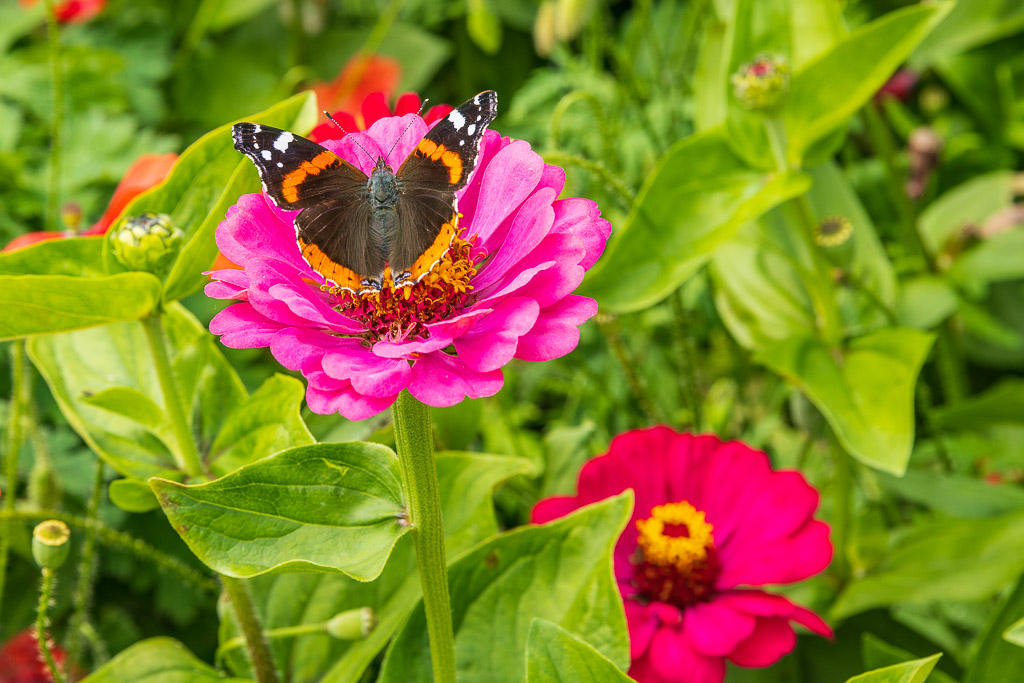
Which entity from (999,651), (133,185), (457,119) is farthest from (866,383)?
(133,185)

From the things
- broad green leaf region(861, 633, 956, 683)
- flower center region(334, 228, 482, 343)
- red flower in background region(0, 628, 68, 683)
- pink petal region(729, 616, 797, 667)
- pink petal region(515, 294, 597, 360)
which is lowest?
broad green leaf region(861, 633, 956, 683)

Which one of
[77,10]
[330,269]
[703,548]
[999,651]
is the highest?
[77,10]

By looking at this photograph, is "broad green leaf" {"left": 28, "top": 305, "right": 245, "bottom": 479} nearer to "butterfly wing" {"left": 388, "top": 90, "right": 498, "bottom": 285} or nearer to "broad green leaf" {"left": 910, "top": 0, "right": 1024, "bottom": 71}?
"butterfly wing" {"left": 388, "top": 90, "right": 498, "bottom": 285}

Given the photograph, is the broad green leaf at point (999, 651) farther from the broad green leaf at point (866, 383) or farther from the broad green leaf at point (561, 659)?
the broad green leaf at point (561, 659)

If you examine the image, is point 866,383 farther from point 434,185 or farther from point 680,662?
point 434,185

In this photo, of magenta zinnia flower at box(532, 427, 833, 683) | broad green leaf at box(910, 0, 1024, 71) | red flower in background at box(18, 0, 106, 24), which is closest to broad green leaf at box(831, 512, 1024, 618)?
magenta zinnia flower at box(532, 427, 833, 683)

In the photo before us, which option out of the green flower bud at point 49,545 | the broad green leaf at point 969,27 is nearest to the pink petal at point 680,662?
the green flower bud at point 49,545
